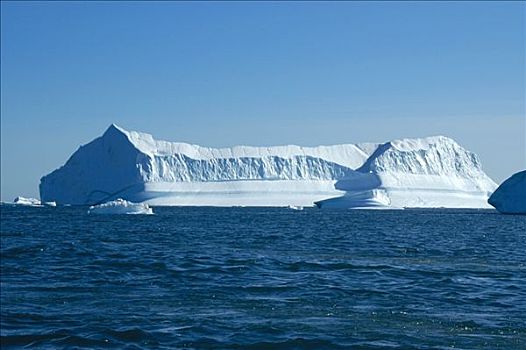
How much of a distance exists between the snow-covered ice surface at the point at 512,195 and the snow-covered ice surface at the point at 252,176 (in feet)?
60.7

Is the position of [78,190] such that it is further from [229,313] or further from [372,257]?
[229,313]

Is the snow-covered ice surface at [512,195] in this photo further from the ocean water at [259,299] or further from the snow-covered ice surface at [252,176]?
the ocean water at [259,299]

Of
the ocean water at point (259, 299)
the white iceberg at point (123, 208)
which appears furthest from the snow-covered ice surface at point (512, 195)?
the ocean water at point (259, 299)

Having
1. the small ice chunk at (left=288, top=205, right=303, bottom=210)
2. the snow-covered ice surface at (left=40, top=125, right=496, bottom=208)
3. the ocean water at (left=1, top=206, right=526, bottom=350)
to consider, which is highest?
the snow-covered ice surface at (left=40, top=125, right=496, bottom=208)

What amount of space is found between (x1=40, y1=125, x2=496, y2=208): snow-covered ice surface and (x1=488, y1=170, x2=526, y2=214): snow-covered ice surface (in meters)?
18.5

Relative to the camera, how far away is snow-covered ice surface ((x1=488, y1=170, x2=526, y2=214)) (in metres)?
61.6

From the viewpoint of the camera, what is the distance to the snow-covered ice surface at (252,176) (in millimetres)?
90062

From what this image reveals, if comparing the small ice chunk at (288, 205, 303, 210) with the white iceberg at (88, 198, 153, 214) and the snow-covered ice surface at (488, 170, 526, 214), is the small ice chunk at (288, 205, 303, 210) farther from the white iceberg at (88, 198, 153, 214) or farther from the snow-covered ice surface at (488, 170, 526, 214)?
the white iceberg at (88, 198, 153, 214)

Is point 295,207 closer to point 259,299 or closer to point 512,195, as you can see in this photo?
point 512,195

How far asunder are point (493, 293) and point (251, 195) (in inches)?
3239

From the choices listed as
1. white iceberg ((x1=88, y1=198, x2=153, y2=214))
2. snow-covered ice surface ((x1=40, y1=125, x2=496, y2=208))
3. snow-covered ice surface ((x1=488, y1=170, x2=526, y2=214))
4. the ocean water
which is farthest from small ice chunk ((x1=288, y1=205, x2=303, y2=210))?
the ocean water

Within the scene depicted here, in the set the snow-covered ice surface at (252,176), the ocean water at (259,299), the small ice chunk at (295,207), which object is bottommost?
the ocean water at (259,299)

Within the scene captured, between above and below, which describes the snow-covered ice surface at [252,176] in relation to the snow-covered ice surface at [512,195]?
above

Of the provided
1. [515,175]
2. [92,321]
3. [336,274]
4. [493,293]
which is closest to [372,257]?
[336,274]
